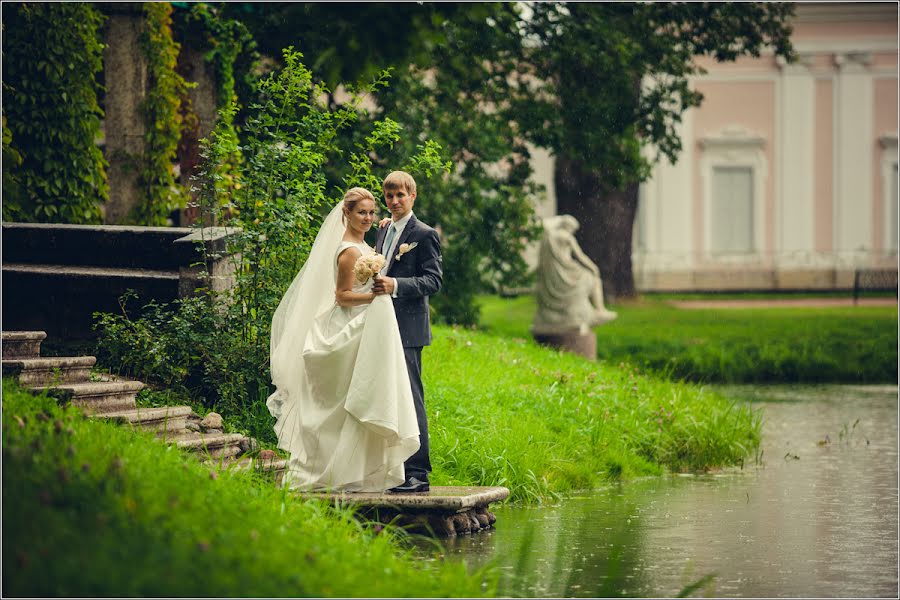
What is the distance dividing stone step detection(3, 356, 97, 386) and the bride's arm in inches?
69.7

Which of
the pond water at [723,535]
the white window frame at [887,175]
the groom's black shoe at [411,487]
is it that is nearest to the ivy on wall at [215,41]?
the pond water at [723,535]

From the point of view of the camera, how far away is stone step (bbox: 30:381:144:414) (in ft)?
30.5

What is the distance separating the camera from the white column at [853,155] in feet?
143

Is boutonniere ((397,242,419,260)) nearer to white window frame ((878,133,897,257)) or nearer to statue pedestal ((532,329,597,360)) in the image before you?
statue pedestal ((532,329,597,360))

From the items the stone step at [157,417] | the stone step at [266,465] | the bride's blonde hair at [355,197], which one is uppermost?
the bride's blonde hair at [355,197]

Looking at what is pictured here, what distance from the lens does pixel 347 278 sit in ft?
31.3

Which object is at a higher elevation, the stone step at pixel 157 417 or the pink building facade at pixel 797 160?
the pink building facade at pixel 797 160

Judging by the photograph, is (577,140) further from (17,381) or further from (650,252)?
(650,252)

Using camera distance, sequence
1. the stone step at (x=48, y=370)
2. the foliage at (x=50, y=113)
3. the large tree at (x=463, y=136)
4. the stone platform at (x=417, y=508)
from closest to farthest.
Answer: the stone platform at (x=417, y=508), the stone step at (x=48, y=370), the foliage at (x=50, y=113), the large tree at (x=463, y=136)

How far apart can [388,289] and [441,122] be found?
11631 mm

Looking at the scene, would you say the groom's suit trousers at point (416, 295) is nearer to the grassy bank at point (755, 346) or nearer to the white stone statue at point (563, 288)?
the grassy bank at point (755, 346)

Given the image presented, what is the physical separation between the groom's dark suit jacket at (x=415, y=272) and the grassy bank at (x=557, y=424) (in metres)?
1.80

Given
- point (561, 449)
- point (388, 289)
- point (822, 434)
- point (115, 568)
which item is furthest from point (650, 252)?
point (115, 568)

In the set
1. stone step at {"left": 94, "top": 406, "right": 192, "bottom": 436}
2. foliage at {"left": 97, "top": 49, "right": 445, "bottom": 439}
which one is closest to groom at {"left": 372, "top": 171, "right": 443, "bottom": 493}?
stone step at {"left": 94, "top": 406, "right": 192, "bottom": 436}
